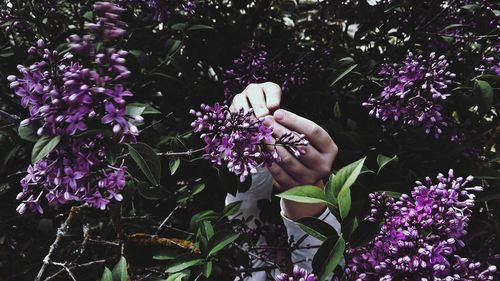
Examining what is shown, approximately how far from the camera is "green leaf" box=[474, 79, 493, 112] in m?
1.21

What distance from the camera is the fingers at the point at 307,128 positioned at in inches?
38.8

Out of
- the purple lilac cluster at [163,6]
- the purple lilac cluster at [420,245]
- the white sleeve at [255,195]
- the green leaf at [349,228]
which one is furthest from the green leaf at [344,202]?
the purple lilac cluster at [163,6]

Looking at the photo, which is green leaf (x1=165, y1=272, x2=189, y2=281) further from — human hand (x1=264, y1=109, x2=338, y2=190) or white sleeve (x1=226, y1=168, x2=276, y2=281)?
white sleeve (x1=226, y1=168, x2=276, y2=281)

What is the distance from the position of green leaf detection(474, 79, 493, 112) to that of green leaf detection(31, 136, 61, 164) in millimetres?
1026

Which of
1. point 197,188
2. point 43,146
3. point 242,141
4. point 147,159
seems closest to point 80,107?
point 43,146

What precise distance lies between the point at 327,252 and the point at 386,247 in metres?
0.16

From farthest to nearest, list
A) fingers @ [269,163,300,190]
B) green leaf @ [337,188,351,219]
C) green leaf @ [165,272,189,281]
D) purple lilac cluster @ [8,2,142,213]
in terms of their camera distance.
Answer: fingers @ [269,163,300,190] → green leaf @ [165,272,189,281] → green leaf @ [337,188,351,219] → purple lilac cluster @ [8,2,142,213]

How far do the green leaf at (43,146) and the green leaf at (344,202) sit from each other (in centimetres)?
48

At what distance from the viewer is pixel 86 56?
71 cm

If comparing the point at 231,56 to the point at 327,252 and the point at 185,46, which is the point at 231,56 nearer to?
the point at 185,46

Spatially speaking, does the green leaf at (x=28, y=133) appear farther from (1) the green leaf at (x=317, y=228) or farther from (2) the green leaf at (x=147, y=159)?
(1) the green leaf at (x=317, y=228)

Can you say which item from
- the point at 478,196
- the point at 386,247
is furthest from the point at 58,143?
the point at 478,196

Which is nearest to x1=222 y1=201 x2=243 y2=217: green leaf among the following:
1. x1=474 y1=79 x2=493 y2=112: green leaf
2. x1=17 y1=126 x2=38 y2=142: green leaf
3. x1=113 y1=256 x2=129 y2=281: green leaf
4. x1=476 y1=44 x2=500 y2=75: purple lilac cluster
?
x1=113 y1=256 x2=129 y2=281: green leaf

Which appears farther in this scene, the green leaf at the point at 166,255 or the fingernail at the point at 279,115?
the green leaf at the point at 166,255
